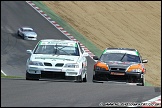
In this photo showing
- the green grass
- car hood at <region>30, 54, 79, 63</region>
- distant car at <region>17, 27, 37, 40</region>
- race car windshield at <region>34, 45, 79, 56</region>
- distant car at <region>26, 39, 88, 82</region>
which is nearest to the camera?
distant car at <region>26, 39, 88, 82</region>

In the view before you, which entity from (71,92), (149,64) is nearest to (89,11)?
(149,64)

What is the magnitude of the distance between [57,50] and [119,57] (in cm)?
247

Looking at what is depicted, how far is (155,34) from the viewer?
43.7 meters

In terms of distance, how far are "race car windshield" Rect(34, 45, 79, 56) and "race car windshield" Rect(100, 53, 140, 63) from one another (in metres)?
1.30

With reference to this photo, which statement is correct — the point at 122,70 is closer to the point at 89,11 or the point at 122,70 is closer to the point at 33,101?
the point at 33,101

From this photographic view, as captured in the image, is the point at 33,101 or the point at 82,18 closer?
the point at 33,101

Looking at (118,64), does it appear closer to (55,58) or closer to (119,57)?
(119,57)

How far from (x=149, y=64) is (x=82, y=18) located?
39.5 feet

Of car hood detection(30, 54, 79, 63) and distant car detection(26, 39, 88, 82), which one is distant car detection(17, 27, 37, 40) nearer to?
distant car detection(26, 39, 88, 82)

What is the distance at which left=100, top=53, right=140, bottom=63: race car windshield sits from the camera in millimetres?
19309

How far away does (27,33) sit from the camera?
38.0m

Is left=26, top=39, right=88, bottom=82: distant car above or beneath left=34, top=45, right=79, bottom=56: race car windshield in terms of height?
beneath

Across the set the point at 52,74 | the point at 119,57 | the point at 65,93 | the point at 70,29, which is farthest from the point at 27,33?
the point at 65,93

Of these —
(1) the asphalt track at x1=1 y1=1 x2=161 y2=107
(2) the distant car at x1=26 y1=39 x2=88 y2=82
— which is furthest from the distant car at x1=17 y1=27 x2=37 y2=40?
(1) the asphalt track at x1=1 y1=1 x2=161 y2=107
